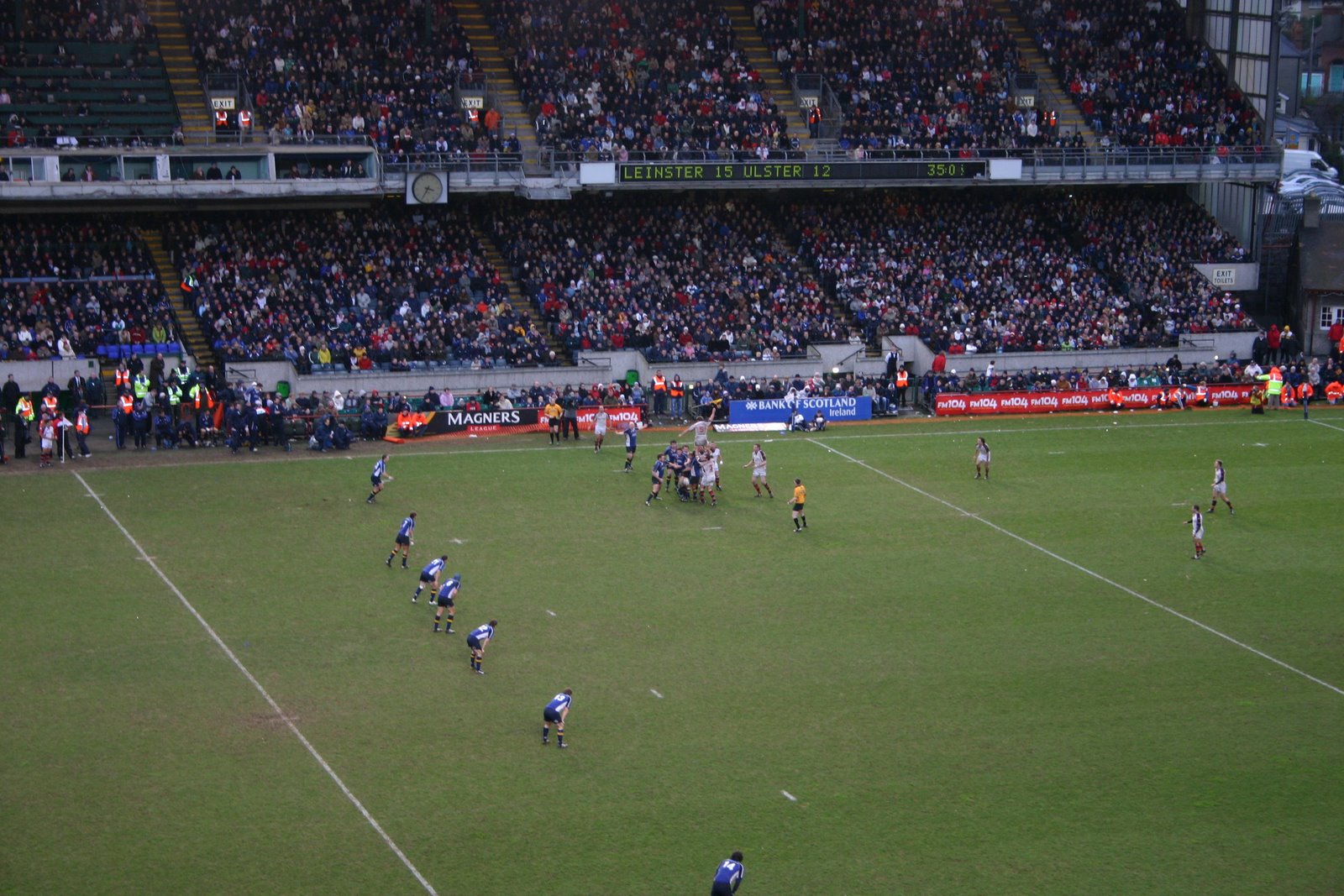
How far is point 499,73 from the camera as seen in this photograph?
57688 mm

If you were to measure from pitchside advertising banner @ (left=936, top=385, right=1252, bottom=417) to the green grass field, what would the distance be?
1106cm

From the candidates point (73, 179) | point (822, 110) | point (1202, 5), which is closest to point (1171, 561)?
point (822, 110)

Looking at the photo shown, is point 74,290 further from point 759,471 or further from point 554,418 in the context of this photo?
point 759,471

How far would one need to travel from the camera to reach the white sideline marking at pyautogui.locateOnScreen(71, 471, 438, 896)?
19359mm

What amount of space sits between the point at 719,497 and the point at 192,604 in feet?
47.2

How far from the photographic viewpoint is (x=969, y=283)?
57375 mm

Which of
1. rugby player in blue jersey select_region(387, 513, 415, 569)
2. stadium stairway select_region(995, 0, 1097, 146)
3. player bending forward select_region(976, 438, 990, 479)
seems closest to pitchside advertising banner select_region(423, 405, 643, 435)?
player bending forward select_region(976, 438, 990, 479)

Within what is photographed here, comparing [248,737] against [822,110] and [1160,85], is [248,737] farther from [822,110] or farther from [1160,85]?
[1160,85]

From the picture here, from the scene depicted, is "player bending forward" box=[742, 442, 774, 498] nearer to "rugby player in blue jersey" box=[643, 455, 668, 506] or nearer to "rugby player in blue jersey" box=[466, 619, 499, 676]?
"rugby player in blue jersey" box=[643, 455, 668, 506]

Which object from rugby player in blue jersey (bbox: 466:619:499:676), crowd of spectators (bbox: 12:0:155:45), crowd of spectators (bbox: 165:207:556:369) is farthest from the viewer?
crowd of spectators (bbox: 12:0:155:45)

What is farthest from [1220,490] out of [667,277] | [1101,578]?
[667,277]

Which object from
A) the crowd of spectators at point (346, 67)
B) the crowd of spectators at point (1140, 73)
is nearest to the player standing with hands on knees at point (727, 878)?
the crowd of spectators at point (346, 67)

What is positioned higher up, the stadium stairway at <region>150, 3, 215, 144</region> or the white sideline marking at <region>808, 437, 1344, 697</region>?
the stadium stairway at <region>150, 3, 215, 144</region>

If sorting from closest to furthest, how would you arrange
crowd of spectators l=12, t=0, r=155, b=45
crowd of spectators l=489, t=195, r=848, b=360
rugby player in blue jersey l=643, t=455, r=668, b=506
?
rugby player in blue jersey l=643, t=455, r=668, b=506 → crowd of spectators l=12, t=0, r=155, b=45 → crowd of spectators l=489, t=195, r=848, b=360
